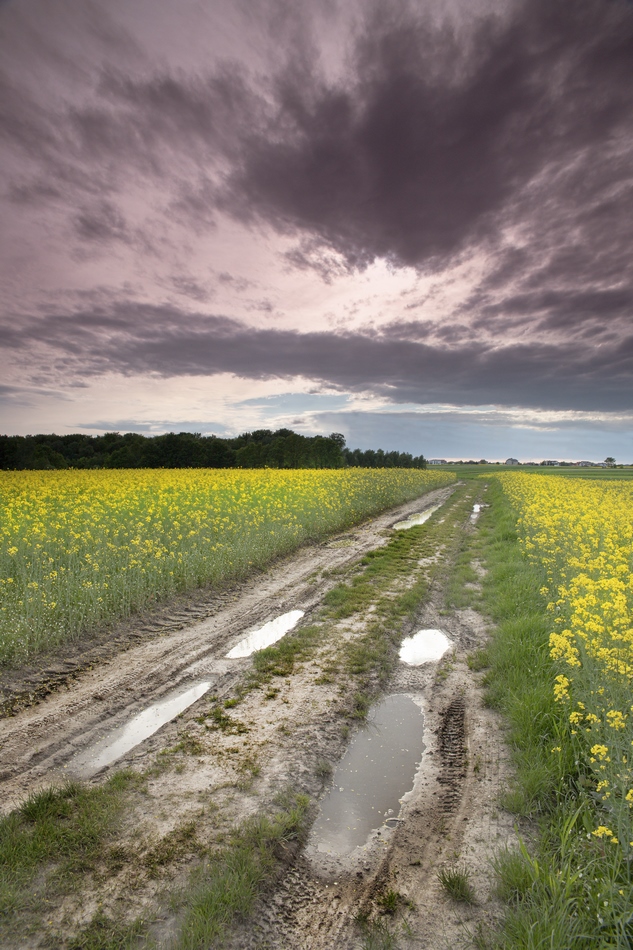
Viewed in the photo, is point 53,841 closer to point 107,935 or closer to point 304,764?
point 107,935

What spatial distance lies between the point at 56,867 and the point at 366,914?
1.97 meters

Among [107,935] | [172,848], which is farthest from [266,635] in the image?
[107,935]

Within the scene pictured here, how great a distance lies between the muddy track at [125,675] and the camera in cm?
440

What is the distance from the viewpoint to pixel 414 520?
20.3 meters

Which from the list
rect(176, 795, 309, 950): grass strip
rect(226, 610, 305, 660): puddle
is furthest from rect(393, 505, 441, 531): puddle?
rect(176, 795, 309, 950): grass strip

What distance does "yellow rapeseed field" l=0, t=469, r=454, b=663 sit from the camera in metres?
7.36

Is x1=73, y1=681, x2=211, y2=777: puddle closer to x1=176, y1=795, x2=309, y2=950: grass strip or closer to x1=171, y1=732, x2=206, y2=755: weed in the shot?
x1=171, y1=732, x2=206, y2=755: weed

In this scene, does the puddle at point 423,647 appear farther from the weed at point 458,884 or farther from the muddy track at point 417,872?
the weed at point 458,884

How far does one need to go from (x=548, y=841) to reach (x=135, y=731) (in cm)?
367

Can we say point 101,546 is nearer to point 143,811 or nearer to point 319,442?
point 143,811

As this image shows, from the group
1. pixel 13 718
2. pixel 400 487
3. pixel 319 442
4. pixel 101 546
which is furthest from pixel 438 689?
pixel 319 442

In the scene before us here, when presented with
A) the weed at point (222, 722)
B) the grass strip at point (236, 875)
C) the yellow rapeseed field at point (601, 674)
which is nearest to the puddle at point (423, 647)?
the yellow rapeseed field at point (601, 674)

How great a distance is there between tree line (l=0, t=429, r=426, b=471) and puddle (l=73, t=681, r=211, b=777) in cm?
4356

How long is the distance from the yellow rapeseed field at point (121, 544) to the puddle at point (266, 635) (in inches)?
91.3
